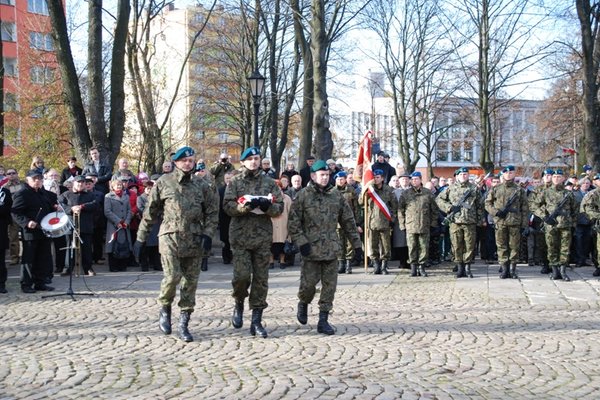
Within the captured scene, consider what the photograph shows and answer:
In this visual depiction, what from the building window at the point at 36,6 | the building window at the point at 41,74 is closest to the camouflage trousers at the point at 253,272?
the building window at the point at 41,74

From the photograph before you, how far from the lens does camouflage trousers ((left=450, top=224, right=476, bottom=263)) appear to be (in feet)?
46.9

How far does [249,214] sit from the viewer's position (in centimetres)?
855

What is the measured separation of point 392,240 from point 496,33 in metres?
21.2

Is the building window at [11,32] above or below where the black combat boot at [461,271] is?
above

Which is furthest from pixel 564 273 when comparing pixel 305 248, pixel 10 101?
pixel 10 101

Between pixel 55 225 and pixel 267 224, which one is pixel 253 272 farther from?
pixel 55 225

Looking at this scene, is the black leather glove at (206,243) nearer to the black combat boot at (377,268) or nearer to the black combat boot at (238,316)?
the black combat boot at (238,316)

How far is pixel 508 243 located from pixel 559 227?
3.35 feet

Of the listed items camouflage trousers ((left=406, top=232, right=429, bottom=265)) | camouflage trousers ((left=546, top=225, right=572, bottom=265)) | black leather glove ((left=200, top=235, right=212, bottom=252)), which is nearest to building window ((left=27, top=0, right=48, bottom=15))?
camouflage trousers ((left=406, top=232, right=429, bottom=265))

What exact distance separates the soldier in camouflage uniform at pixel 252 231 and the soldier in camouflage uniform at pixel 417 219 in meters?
6.67

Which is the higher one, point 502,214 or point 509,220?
point 502,214

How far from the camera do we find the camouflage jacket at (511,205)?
13.9 metres

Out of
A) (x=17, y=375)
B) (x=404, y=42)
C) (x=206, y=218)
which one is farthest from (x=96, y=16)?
(x=404, y=42)

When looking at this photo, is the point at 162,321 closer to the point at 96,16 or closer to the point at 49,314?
the point at 49,314
